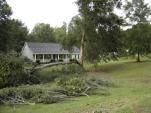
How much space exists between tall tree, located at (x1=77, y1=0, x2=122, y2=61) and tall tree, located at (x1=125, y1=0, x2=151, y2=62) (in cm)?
819

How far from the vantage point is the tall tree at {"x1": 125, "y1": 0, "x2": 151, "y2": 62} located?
43.6 metres

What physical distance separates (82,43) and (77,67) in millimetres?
9771

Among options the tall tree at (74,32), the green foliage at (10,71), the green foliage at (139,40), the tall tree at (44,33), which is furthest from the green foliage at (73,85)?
the tall tree at (44,33)

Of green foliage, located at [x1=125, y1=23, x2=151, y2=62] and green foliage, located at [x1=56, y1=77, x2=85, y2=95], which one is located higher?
green foliage, located at [x1=125, y1=23, x2=151, y2=62]

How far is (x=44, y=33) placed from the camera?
293 ft

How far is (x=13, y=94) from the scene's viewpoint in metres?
14.8

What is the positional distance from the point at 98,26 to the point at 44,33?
5486 centimetres

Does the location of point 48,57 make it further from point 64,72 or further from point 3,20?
point 64,72

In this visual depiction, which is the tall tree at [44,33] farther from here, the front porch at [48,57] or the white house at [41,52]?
the white house at [41,52]

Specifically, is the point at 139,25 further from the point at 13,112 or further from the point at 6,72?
the point at 13,112

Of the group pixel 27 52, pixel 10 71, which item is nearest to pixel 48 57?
pixel 27 52

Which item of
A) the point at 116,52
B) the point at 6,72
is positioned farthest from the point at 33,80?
the point at 116,52

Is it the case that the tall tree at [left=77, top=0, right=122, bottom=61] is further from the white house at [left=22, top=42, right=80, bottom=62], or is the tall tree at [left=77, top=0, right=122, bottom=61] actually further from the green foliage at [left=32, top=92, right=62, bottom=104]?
the white house at [left=22, top=42, right=80, bottom=62]

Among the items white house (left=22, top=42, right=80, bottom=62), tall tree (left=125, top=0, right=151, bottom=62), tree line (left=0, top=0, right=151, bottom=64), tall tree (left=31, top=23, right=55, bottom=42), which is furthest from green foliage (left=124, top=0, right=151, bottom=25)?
tall tree (left=31, top=23, right=55, bottom=42)
